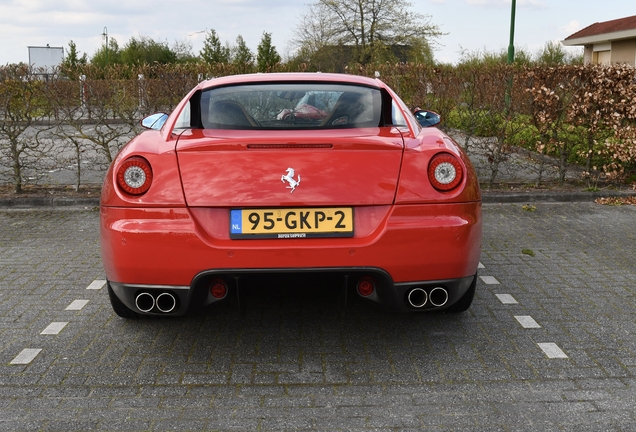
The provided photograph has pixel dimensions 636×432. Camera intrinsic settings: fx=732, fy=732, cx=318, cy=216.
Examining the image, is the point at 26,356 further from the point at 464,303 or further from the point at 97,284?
the point at 464,303

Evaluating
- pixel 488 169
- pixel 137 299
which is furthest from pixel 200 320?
pixel 488 169

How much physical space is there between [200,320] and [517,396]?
80.8 inches

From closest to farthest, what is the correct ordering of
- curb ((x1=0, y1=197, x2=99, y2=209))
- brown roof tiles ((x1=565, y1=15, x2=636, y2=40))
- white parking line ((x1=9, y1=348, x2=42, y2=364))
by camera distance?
white parking line ((x1=9, y1=348, x2=42, y2=364)), curb ((x1=0, y1=197, x2=99, y2=209)), brown roof tiles ((x1=565, y1=15, x2=636, y2=40))

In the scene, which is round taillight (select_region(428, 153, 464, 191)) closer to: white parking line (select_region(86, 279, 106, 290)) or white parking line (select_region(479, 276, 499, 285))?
white parking line (select_region(479, 276, 499, 285))

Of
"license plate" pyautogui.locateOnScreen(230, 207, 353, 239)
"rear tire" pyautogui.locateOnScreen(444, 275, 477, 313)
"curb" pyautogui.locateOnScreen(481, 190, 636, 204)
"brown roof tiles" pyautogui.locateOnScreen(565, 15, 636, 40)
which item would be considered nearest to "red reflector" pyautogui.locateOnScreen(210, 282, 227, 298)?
"license plate" pyautogui.locateOnScreen(230, 207, 353, 239)

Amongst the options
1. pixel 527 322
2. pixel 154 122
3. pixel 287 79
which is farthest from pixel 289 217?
pixel 154 122

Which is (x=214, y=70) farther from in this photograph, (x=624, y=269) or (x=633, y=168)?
(x=624, y=269)

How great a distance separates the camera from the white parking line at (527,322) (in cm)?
442

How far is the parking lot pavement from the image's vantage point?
3193 mm

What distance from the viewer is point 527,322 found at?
449cm

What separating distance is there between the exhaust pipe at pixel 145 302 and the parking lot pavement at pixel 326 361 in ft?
1.03

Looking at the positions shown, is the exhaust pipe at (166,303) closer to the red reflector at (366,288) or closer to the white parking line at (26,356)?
the white parking line at (26,356)

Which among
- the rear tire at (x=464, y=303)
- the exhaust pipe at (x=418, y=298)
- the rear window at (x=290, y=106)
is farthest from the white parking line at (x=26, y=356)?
the rear tire at (x=464, y=303)

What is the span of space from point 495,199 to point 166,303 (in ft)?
21.3
